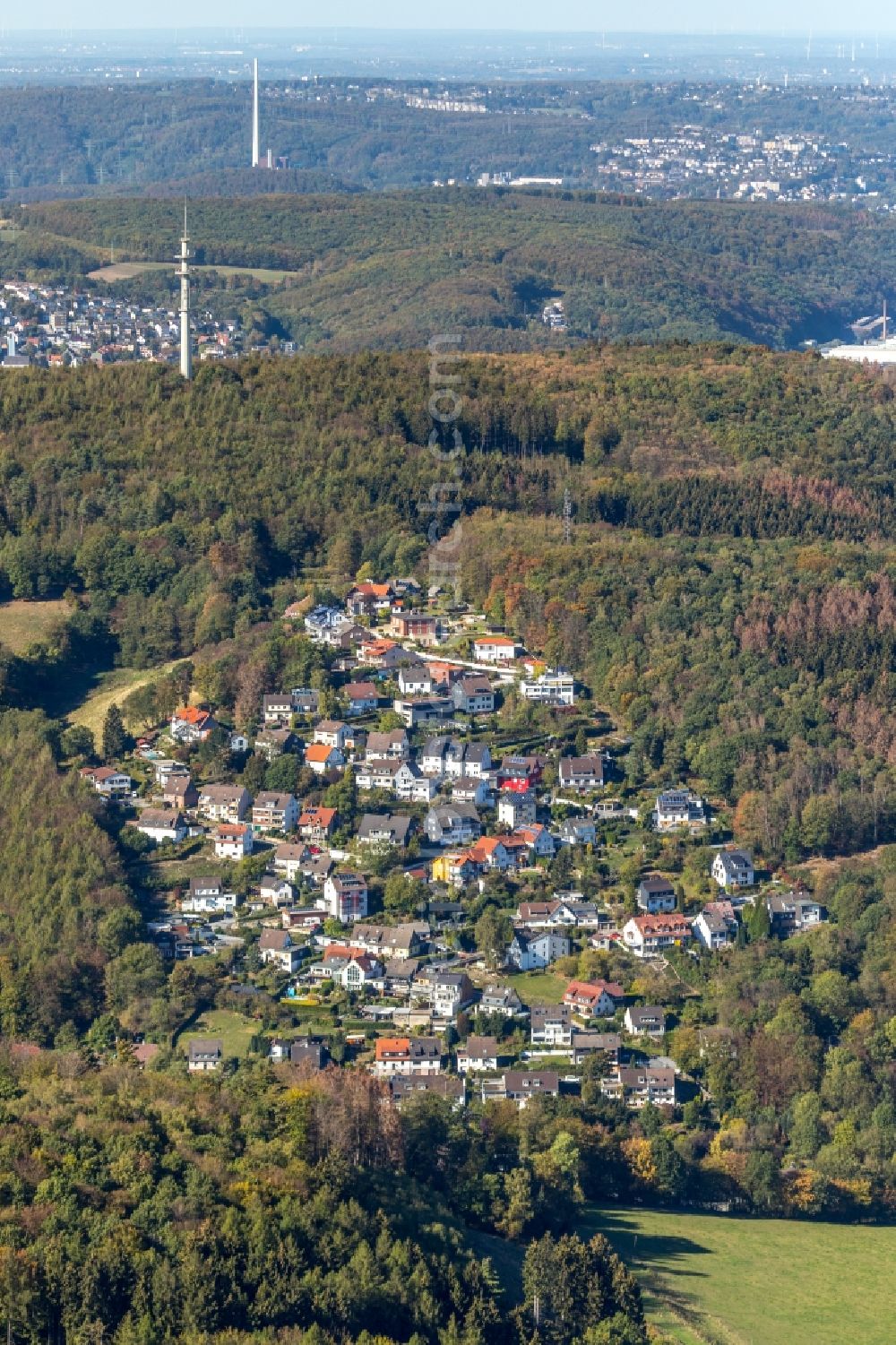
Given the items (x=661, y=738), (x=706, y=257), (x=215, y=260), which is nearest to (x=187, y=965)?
(x=661, y=738)

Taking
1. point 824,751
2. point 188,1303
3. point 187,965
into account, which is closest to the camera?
point 188,1303

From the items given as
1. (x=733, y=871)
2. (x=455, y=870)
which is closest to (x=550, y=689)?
(x=455, y=870)

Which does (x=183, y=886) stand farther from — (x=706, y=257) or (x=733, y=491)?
(x=706, y=257)

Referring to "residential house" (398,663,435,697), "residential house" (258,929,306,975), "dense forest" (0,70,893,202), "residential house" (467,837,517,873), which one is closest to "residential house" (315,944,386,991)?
"residential house" (258,929,306,975)

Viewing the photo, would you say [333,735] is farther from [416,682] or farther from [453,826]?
[453,826]

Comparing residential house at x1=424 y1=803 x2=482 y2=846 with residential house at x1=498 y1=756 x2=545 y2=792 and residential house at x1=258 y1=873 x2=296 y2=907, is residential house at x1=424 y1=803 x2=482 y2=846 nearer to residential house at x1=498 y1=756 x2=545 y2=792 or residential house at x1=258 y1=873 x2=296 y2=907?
residential house at x1=498 y1=756 x2=545 y2=792
